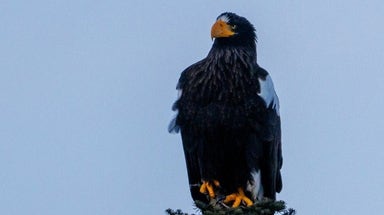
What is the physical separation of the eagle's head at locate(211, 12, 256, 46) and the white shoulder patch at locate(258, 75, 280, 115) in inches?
24.0

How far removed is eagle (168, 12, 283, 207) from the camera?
1121 centimetres

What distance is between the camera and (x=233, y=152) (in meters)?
11.3

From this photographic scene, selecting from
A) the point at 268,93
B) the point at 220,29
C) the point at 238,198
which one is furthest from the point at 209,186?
the point at 220,29

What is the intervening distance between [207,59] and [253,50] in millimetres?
553

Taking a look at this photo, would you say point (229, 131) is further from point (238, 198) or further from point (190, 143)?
point (238, 198)

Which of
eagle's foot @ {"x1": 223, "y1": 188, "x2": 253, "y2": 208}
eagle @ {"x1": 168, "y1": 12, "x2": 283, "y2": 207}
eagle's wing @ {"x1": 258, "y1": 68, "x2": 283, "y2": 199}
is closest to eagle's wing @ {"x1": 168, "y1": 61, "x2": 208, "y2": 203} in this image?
eagle @ {"x1": 168, "y1": 12, "x2": 283, "y2": 207}

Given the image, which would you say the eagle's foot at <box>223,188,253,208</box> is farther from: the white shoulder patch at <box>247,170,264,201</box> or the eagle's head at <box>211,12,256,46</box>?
the eagle's head at <box>211,12,256,46</box>

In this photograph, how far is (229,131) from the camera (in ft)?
36.8

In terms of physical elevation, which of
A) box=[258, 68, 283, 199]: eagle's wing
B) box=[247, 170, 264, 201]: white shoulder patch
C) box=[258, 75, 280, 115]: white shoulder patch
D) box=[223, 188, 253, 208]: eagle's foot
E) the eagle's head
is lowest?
box=[223, 188, 253, 208]: eagle's foot

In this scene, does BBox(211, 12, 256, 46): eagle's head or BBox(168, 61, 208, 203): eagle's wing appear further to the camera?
BBox(211, 12, 256, 46): eagle's head

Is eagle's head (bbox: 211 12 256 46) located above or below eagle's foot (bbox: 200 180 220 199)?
above

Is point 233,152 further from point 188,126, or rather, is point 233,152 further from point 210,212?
point 210,212

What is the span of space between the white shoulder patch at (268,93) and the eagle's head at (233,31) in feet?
2.00

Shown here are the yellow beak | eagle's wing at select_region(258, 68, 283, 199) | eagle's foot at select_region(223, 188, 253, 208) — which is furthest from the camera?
the yellow beak
